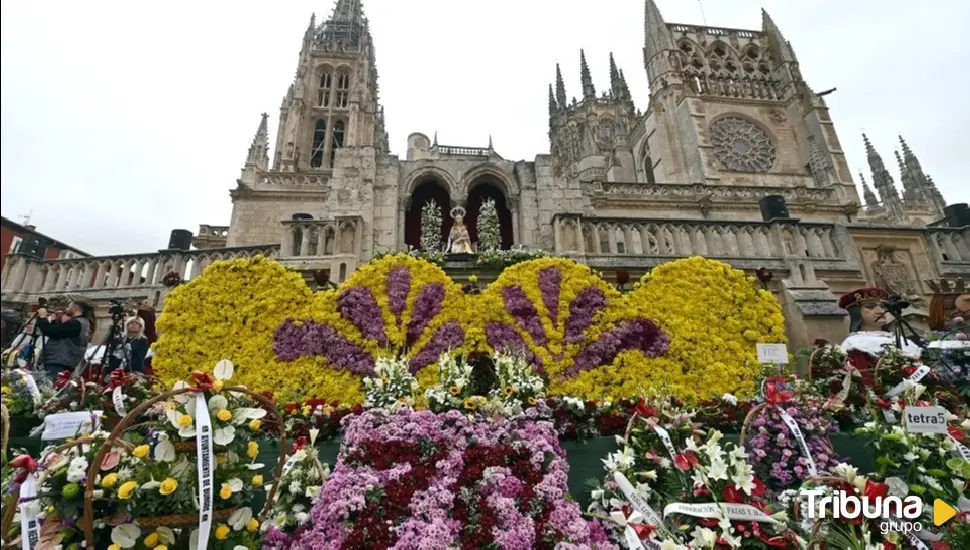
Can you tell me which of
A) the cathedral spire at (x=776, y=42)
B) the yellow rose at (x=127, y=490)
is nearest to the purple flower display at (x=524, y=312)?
the yellow rose at (x=127, y=490)

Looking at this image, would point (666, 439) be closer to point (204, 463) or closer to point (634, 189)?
point (204, 463)

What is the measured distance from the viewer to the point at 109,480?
2.52 meters

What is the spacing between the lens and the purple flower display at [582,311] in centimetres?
703

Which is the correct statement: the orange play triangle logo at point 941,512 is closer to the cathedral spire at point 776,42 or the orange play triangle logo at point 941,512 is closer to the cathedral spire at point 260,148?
the cathedral spire at point 260,148

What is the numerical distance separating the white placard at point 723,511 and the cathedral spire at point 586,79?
52.8 metres

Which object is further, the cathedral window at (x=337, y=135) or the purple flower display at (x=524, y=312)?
the cathedral window at (x=337, y=135)

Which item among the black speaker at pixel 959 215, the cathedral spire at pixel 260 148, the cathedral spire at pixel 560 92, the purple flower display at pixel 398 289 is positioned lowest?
the purple flower display at pixel 398 289

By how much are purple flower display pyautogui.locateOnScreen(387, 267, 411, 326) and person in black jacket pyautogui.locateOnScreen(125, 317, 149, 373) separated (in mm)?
3994

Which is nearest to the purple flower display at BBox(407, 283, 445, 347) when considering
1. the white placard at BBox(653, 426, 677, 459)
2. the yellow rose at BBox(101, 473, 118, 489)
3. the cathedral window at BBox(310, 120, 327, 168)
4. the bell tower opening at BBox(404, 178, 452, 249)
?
the white placard at BBox(653, 426, 677, 459)

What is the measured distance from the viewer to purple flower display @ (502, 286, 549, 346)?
7000 millimetres

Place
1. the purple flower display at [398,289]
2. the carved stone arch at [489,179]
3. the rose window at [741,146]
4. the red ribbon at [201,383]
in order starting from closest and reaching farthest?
the red ribbon at [201,383] < the purple flower display at [398,289] < the carved stone arch at [489,179] < the rose window at [741,146]

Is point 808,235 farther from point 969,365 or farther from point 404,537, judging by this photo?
point 404,537

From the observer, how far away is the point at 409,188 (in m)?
12.2

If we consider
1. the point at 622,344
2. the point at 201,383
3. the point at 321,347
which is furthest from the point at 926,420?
the point at 321,347
